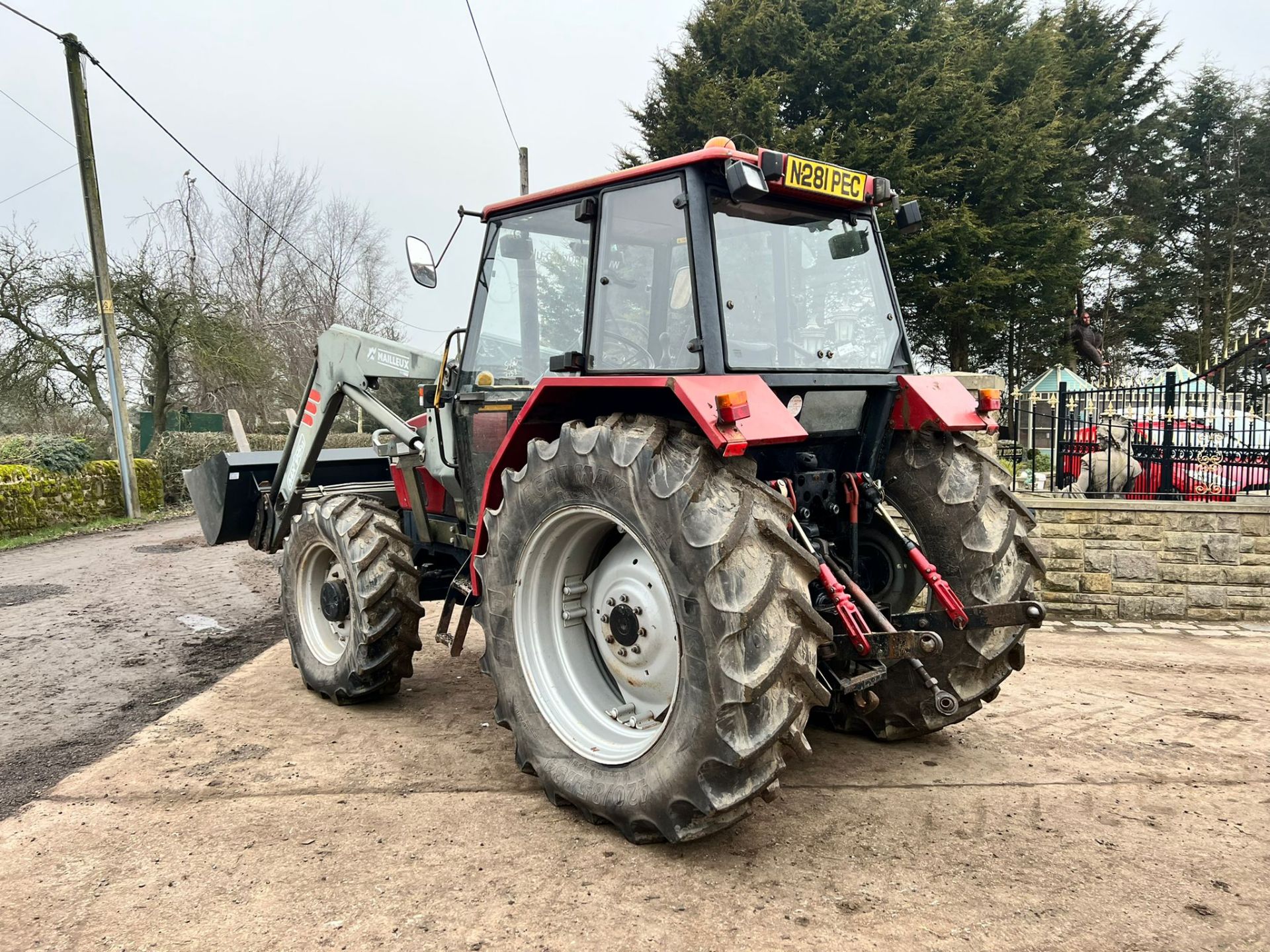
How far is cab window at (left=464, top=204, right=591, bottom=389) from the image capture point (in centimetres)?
377

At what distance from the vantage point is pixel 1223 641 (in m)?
6.16

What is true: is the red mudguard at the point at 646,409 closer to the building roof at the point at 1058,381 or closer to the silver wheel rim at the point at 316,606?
the silver wheel rim at the point at 316,606

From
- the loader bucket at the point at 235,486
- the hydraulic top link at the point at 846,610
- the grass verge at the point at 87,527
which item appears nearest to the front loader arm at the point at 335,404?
the loader bucket at the point at 235,486

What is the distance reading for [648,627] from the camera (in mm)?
3221

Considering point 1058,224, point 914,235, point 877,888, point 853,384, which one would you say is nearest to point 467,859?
point 877,888

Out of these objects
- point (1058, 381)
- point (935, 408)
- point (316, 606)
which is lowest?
point (316, 606)

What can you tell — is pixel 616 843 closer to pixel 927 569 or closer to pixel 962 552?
pixel 927 569

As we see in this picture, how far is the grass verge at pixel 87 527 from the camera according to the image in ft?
38.2

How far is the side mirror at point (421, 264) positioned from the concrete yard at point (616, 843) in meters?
2.18

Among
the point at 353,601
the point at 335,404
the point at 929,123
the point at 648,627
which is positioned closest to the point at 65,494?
the point at 335,404

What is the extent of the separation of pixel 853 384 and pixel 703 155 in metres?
1.08

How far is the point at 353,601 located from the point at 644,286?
2.22 metres

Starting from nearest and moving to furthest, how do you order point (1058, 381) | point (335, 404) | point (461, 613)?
1. point (461, 613)
2. point (335, 404)
3. point (1058, 381)

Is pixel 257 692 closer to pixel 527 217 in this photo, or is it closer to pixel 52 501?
pixel 527 217
